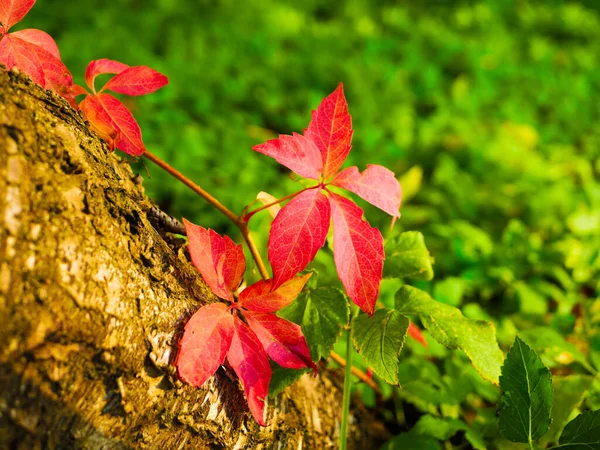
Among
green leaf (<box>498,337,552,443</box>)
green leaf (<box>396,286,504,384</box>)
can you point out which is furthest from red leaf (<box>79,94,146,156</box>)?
green leaf (<box>498,337,552,443</box>)

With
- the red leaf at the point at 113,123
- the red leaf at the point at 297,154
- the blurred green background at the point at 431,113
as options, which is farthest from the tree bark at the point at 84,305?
the blurred green background at the point at 431,113

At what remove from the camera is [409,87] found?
3.28 metres

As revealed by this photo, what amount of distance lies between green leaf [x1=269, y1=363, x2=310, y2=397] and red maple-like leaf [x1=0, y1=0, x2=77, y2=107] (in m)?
0.63

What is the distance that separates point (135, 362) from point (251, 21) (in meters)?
3.70

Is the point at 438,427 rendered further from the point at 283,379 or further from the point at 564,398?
the point at 283,379

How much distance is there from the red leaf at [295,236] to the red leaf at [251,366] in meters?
0.10

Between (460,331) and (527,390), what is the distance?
0.48 ft

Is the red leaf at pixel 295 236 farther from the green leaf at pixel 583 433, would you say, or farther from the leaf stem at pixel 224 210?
the green leaf at pixel 583 433

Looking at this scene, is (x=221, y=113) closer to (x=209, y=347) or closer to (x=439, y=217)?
(x=439, y=217)

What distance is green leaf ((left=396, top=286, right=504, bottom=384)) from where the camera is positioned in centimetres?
92

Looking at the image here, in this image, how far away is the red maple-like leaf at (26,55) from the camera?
0.81 meters

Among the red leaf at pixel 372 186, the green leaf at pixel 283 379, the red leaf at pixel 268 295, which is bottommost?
the green leaf at pixel 283 379

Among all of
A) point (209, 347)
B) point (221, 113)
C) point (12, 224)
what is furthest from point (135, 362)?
point (221, 113)

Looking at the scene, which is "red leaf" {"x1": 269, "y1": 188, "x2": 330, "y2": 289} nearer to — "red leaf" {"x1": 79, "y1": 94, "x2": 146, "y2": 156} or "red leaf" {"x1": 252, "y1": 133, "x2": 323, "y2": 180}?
"red leaf" {"x1": 252, "y1": 133, "x2": 323, "y2": 180}
